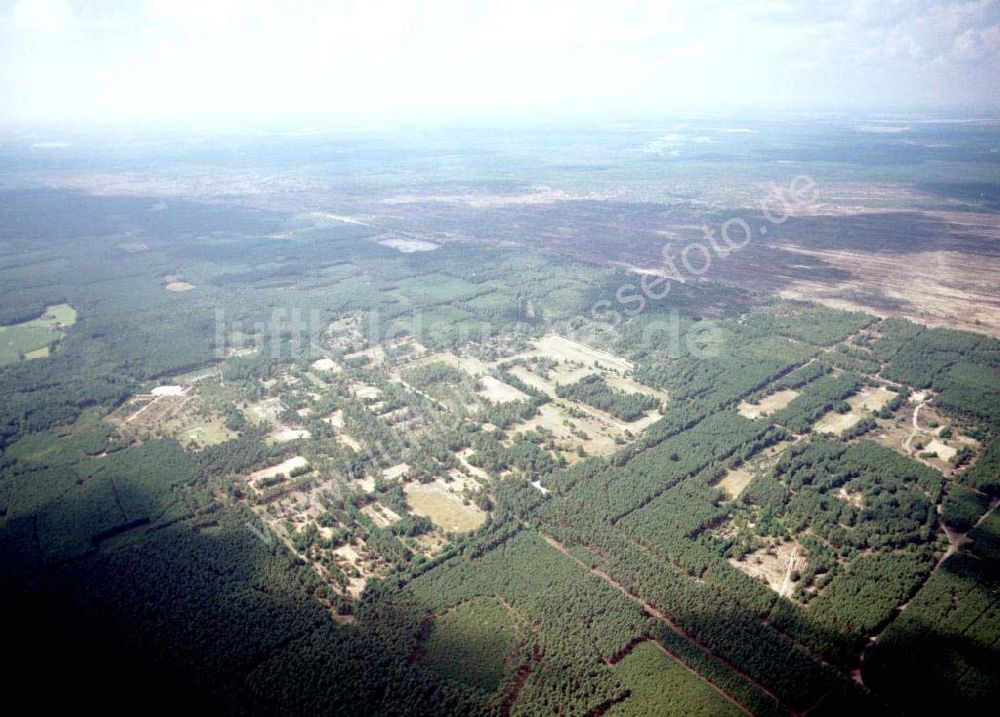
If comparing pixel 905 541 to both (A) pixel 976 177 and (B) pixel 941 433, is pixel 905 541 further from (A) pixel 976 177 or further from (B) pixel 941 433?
(A) pixel 976 177

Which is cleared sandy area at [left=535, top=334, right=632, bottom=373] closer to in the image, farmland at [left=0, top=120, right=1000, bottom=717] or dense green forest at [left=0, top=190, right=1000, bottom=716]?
farmland at [left=0, top=120, right=1000, bottom=717]

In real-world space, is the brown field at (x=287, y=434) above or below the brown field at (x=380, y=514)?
above

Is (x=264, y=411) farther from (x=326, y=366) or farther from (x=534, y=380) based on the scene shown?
(x=534, y=380)

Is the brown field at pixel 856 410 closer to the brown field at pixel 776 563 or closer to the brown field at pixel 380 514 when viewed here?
the brown field at pixel 776 563

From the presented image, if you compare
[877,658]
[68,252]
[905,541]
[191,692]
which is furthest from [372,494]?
[68,252]

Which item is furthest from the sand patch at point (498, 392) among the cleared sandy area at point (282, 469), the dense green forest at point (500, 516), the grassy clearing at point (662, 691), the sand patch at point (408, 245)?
the sand patch at point (408, 245)

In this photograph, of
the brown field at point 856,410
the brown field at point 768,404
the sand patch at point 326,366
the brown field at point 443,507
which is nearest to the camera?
the brown field at point 443,507

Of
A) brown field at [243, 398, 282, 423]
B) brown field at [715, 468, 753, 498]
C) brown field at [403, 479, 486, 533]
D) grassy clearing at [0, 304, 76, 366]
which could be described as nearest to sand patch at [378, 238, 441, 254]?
grassy clearing at [0, 304, 76, 366]
